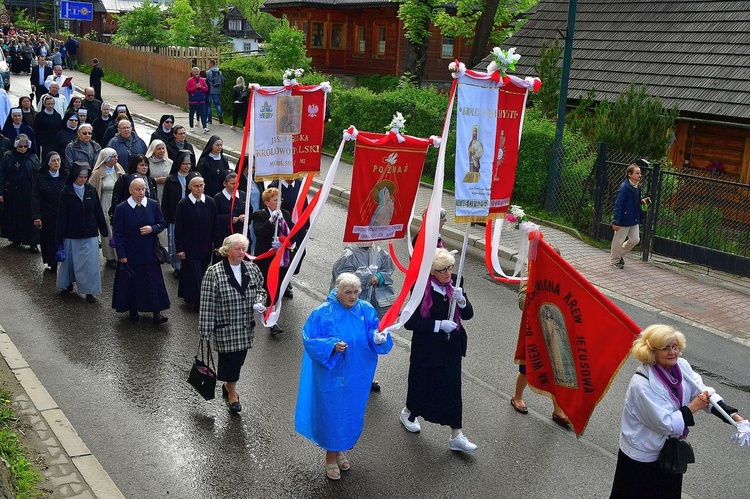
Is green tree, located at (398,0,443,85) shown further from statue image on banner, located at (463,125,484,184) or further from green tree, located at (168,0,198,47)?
statue image on banner, located at (463,125,484,184)

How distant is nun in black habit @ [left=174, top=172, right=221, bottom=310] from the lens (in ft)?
32.8

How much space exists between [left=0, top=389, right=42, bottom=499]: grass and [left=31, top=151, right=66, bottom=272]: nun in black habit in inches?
187

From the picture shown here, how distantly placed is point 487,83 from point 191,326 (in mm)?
4982

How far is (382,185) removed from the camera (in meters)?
7.47

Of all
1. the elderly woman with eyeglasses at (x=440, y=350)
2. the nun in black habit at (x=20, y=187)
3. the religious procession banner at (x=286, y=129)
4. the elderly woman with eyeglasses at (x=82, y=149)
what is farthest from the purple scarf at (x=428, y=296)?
the nun in black habit at (x=20, y=187)

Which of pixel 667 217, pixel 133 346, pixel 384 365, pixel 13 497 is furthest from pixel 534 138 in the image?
pixel 13 497

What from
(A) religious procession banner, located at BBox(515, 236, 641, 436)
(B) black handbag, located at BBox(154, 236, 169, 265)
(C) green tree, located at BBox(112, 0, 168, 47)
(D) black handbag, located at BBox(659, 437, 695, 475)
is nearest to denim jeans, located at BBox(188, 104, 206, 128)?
(B) black handbag, located at BBox(154, 236, 169, 265)

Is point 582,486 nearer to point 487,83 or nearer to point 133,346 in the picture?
point 487,83

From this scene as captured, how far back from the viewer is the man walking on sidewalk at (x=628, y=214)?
44.5ft

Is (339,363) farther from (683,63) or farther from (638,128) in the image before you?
(683,63)

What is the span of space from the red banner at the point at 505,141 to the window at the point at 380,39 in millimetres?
32056

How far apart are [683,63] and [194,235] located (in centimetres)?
1373

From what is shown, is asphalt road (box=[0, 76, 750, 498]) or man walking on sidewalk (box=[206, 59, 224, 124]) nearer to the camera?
asphalt road (box=[0, 76, 750, 498])

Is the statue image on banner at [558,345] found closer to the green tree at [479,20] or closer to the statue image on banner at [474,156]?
the statue image on banner at [474,156]
